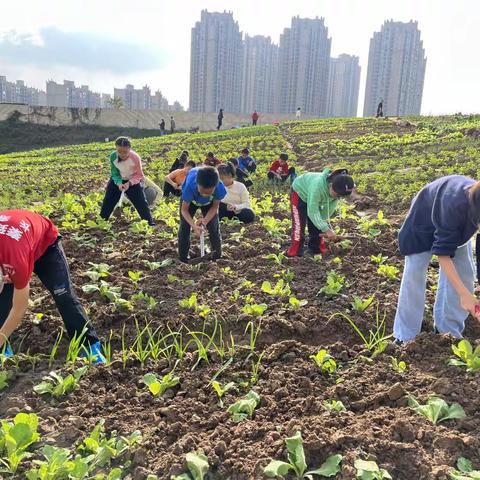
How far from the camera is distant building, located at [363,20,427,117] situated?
6269 cm

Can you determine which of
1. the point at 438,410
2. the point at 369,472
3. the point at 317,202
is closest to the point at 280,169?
the point at 317,202

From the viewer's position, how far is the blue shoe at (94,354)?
11.3 feet

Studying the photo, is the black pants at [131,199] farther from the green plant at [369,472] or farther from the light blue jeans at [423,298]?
the green plant at [369,472]

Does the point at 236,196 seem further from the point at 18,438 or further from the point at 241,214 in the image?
the point at 18,438

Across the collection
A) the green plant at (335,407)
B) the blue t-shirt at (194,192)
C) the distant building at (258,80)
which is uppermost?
the distant building at (258,80)

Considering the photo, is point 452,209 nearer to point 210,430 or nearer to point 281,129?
point 210,430

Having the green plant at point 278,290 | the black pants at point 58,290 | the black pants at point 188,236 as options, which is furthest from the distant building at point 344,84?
the black pants at point 58,290

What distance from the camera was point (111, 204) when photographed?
7715mm

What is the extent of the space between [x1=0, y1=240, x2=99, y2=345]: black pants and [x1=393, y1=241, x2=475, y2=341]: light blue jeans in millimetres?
2273

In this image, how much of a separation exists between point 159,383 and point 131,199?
4840 millimetres

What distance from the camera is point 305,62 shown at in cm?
6875

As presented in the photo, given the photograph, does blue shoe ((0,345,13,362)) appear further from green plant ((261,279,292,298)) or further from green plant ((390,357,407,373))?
green plant ((390,357,407,373))

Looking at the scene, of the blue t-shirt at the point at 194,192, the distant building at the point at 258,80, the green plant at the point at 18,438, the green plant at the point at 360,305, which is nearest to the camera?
the green plant at the point at 18,438

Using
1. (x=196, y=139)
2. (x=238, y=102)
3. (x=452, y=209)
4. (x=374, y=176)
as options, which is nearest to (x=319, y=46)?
(x=238, y=102)
